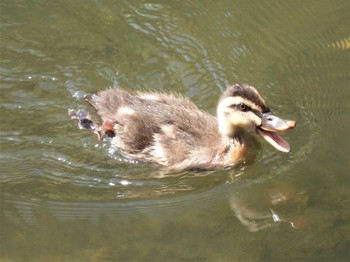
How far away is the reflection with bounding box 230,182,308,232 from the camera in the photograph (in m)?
4.07

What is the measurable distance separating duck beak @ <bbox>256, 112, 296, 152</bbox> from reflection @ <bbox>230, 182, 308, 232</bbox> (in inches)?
11.4

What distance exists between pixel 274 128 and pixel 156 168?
92cm

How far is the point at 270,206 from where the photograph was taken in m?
4.21

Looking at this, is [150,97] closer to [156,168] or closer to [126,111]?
[126,111]

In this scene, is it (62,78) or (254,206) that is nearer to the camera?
(254,206)

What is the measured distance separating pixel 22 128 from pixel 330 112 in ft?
7.68

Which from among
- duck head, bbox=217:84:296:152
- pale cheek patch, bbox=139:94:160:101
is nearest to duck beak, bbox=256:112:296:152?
duck head, bbox=217:84:296:152

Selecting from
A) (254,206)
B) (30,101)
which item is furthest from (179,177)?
(30,101)

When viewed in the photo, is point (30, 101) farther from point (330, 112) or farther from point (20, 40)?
point (330, 112)

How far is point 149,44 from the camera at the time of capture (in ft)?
19.4

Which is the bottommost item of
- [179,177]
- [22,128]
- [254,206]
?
[22,128]

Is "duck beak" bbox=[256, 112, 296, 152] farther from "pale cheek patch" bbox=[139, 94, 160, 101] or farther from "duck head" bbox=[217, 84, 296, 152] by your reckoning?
"pale cheek patch" bbox=[139, 94, 160, 101]

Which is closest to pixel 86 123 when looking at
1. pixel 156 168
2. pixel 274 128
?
pixel 156 168

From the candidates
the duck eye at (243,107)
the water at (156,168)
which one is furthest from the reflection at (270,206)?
the duck eye at (243,107)
